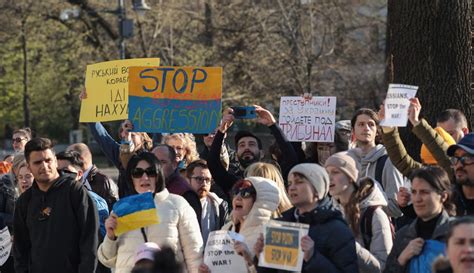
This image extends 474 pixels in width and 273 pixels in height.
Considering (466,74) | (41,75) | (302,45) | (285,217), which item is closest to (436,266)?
(285,217)

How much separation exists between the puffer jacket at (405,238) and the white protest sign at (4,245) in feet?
14.0

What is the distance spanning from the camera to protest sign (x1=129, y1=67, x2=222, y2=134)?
9586 mm

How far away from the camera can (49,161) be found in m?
7.61

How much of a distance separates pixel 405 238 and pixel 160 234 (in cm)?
171

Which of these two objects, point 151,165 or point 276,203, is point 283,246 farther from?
point 151,165

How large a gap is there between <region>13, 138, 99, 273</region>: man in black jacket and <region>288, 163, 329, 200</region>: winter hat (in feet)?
6.92

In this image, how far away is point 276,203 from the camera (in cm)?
656

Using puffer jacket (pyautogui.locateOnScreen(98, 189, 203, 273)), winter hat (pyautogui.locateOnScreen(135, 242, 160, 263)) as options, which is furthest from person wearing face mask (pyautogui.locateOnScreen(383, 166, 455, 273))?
puffer jacket (pyautogui.locateOnScreen(98, 189, 203, 273))

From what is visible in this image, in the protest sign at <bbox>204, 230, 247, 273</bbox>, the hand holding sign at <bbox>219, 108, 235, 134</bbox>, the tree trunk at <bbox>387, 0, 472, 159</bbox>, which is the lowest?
the protest sign at <bbox>204, 230, 247, 273</bbox>

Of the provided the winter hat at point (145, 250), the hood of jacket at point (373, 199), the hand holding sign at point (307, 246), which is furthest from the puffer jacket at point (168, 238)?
the hand holding sign at point (307, 246)

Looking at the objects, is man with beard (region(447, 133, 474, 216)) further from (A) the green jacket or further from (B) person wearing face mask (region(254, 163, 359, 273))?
(B) person wearing face mask (region(254, 163, 359, 273))

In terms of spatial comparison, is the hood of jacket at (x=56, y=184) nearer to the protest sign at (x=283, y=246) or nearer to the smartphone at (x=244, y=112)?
the smartphone at (x=244, y=112)

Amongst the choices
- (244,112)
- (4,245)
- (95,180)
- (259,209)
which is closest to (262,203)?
(259,209)

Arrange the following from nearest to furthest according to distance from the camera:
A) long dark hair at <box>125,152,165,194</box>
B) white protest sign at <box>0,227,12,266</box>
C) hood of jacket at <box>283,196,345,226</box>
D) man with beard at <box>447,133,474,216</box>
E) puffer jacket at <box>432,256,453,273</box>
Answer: puffer jacket at <box>432,256,453,273</box>, hood of jacket at <box>283,196,345,226</box>, man with beard at <box>447,133,474,216</box>, long dark hair at <box>125,152,165,194</box>, white protest sign at <box>0,227,12,266</box>
